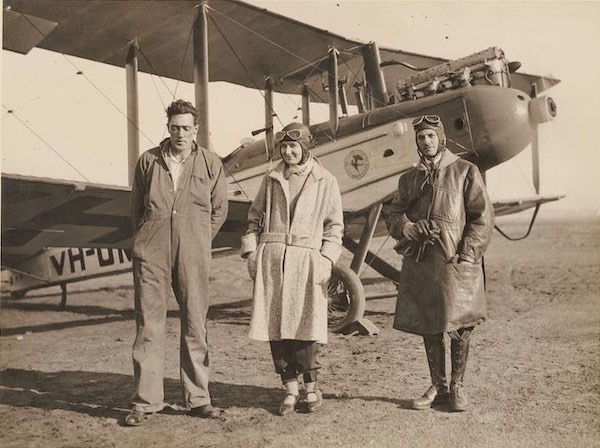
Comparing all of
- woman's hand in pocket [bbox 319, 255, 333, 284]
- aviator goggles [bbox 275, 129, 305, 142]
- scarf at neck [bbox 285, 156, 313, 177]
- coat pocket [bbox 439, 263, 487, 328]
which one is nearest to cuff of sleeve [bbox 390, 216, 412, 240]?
coat pocket [bbox 439, 263, 487, 328]

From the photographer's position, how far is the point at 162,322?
2.98 m

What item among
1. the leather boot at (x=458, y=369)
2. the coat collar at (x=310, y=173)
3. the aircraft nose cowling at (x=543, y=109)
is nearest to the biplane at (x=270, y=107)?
the aircraft nose cowling at (x=543, y=109)

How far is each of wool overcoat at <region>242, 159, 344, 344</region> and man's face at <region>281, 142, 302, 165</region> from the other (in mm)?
102

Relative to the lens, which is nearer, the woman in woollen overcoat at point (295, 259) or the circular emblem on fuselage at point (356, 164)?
the woman in woollen overcoat at point (295, 259)

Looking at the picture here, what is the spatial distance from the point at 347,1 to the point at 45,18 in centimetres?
349

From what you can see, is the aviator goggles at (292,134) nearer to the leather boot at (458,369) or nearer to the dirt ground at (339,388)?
the leather boot at (458,369)

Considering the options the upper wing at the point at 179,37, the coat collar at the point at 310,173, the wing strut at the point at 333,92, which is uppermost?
the upper wing at the point at 179,37

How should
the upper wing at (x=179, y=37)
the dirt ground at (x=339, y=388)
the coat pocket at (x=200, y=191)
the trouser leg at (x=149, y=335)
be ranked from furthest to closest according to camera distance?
the upper wing at (x=179, y=37)
the coat pocket at (x=200, y=191)
the trouser leg at (x=149, y=335)
the dirt ground at (x=339, y=388)

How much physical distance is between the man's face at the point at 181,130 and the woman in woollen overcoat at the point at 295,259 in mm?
478

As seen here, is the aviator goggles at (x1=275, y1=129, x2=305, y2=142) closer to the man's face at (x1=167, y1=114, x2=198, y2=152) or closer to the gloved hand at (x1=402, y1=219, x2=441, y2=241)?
the man's face at (x1=167, y1=114, x2=198, y2=152)

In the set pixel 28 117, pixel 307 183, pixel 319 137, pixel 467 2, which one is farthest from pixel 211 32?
pixel 307 183

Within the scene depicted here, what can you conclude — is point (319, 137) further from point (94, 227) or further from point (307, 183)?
point (307, 183)

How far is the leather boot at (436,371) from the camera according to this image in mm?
3053

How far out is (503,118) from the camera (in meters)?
5.48
